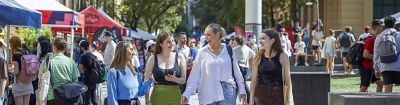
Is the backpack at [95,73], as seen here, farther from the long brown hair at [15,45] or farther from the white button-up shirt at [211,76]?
the white button-up shirt at [211,76]

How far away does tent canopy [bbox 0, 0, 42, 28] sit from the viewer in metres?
11.0

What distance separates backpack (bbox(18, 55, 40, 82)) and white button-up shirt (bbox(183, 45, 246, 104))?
12.5 ft

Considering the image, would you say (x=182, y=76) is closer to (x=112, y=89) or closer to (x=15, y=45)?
(x=112, y=89)

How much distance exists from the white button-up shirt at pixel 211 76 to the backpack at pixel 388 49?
14.6 ft

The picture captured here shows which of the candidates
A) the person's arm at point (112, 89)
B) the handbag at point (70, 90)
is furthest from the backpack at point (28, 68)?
the person's arm at point (112, 89)

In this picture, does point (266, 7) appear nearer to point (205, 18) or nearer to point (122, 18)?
point (122, 18)

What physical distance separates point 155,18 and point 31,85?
6190 centimetres

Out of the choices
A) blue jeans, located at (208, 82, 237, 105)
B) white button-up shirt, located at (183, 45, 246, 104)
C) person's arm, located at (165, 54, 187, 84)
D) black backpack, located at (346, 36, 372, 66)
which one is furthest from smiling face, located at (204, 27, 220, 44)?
black backpack, located at (346, 36, 372, 66)

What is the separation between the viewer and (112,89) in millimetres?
10000

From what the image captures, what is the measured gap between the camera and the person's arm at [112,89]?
995 centimetres

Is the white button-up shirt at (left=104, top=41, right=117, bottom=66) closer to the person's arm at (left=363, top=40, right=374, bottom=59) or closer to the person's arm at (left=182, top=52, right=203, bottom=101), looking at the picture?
the person's arm at (left=363, top=40, right=374, bottom=59)

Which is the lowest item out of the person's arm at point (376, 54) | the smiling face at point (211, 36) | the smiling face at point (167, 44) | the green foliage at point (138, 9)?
the person's arm at point (376, 54)

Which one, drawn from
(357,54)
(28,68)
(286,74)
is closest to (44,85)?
(28,68)

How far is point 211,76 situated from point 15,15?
9.37 feet
